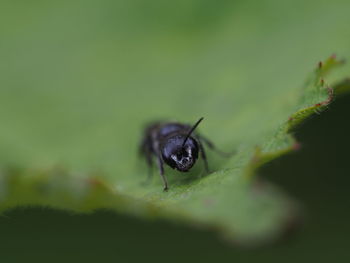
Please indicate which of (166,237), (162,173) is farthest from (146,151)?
(166,237)

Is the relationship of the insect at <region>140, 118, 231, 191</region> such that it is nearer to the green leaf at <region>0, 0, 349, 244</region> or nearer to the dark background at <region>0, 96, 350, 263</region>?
the green leaf at <region>0, 0, 349, 244</region>

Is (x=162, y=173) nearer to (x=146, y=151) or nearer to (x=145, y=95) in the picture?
(x=146, y=151)

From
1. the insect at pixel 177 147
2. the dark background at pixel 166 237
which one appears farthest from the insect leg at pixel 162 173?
the dark background at pixel 166 237

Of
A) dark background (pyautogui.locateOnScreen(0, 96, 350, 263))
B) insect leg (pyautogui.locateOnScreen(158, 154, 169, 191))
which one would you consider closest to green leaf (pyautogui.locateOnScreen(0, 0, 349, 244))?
insect leg (pyautogui.locateOnScreen(158, 154, 169, 191))

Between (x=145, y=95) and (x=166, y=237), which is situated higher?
(x=145, y=95)

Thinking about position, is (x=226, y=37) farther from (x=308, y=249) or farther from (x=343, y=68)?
(x=308, y=249)

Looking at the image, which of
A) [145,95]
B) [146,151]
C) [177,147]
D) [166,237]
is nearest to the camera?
[166,237]

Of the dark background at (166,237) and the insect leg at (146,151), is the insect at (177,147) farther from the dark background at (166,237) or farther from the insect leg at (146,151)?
the dark background at (166,237)
